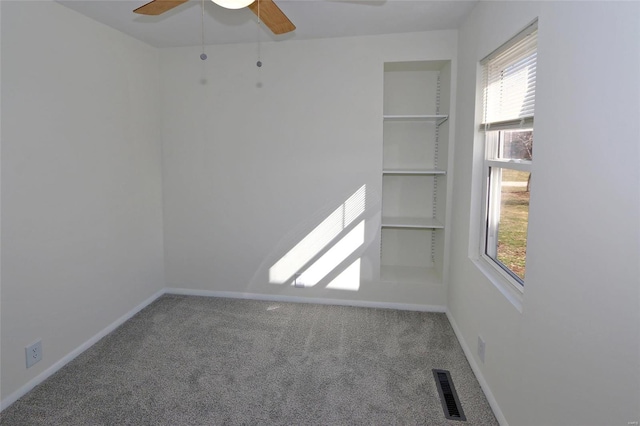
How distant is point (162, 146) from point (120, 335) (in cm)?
178

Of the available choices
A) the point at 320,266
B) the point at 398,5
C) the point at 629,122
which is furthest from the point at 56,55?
the point at 629,122

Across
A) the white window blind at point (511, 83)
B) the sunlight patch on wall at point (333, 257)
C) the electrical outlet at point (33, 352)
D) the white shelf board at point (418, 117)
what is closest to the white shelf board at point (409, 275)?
the sunlight patch on wall at point (333, 257)

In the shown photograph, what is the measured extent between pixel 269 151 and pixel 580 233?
279 centimetres

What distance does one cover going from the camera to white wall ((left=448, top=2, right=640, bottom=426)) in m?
1.12

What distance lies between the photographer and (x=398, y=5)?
271 cm

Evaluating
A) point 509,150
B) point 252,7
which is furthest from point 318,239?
point 252,7

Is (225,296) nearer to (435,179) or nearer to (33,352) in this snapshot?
(33,352)

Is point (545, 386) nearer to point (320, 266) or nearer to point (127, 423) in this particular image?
point (127, 423)

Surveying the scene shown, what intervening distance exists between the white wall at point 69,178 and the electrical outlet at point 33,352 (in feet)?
0.11

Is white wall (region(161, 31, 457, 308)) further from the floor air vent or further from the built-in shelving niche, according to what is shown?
the floor air vent

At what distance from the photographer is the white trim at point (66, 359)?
2.31 m

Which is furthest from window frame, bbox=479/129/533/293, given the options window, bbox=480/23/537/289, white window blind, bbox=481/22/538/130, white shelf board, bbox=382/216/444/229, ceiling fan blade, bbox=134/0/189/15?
ceiling fan blade, bbox=134/0/189/15

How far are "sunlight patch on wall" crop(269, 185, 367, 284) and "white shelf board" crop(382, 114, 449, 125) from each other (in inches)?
25.9

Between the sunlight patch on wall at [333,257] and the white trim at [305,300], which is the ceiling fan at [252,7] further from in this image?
the white trim at [305,300]
